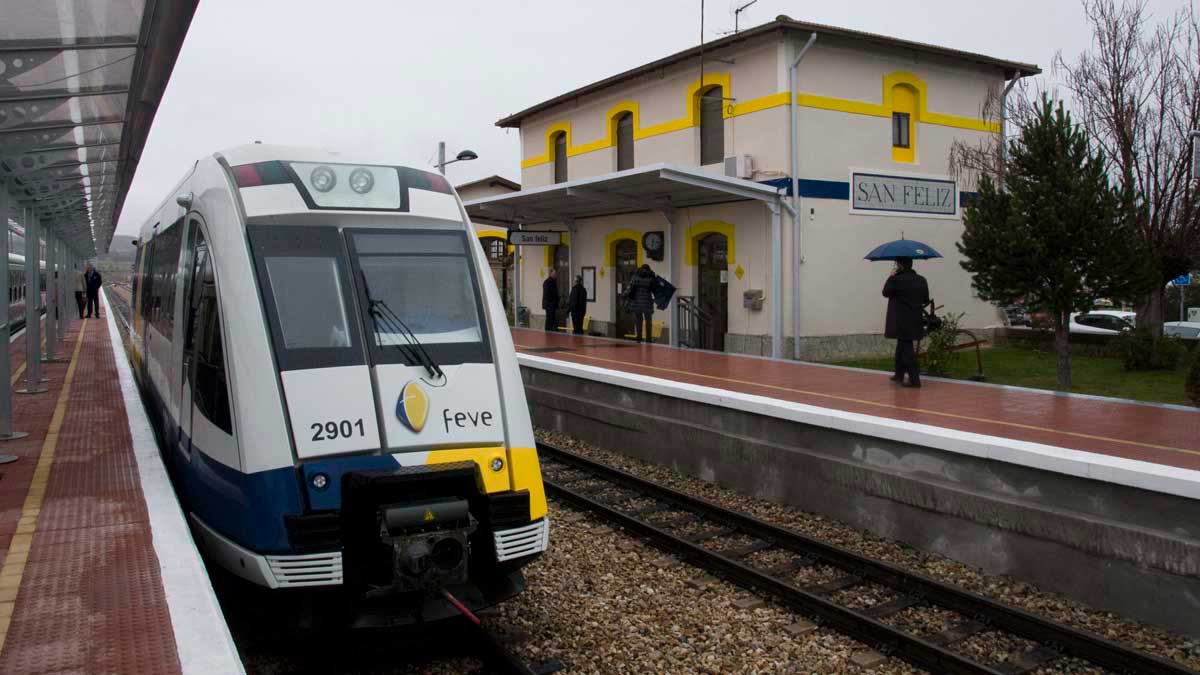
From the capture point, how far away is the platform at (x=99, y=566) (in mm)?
3660

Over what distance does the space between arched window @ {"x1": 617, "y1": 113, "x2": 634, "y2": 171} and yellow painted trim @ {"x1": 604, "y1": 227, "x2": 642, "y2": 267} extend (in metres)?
1.70

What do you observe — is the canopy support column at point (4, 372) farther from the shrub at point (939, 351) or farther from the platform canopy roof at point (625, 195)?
the shrub at point (939, 351)

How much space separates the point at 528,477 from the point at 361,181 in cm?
229

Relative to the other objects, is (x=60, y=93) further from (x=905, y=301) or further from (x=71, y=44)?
(x=905, y=301)

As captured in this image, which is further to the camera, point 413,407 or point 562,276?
point 562,276

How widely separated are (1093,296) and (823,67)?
7.32 metres

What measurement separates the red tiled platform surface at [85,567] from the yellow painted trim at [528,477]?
198 cm

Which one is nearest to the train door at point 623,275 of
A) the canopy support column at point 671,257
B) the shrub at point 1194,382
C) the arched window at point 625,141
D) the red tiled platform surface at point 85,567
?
the canopy support column at point 671,257

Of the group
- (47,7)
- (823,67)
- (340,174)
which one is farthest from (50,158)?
(823,67)

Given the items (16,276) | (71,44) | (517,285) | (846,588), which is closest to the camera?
(71,44)

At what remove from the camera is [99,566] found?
189 inches

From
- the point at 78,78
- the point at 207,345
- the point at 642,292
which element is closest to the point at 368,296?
the point at 207,345

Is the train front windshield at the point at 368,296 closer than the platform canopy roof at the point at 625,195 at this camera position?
Yes

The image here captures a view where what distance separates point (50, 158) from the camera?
390 inches
